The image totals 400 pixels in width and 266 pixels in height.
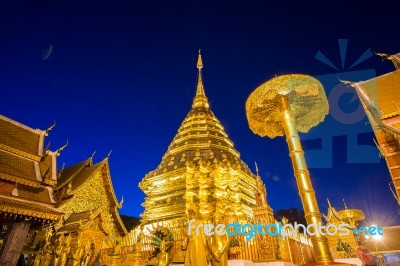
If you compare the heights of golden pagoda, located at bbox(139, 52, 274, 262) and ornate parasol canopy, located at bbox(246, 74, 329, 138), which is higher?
golden pagoda, located at bbox(139, 52, 274, 262)

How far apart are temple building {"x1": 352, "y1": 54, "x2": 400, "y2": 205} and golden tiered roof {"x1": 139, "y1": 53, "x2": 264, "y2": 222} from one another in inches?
305

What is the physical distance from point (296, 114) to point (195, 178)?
34.1ft

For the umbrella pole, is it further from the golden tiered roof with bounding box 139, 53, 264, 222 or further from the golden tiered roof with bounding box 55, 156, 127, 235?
the golden tiered roof with bounding box 55, 156, 127, 235

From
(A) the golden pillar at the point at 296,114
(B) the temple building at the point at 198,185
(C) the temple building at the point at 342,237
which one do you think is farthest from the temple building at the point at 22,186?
(C) the temple building at the point at 342,237

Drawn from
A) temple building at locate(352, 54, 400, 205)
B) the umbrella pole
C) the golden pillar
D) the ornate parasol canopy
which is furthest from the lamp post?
the umbrella pole

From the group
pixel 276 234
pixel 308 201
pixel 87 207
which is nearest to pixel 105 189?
pixel 87 207

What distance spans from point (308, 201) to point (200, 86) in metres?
23.4

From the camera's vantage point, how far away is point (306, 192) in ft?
12.9

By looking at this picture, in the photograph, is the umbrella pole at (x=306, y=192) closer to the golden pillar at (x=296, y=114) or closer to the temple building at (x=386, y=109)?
the golden pillar at (x=296, y=114)

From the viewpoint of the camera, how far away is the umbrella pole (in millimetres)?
3590

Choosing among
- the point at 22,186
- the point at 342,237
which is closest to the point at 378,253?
the point at 342,237

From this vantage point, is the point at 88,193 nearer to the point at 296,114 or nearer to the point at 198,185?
the point at 198,185

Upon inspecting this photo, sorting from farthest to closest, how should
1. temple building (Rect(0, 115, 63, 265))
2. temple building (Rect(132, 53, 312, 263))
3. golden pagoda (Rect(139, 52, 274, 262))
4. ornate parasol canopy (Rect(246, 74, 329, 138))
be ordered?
golden pagoda (Rect(139, 52, 274, 262)) < temple building (Rect(132, 53, 312, 263)) < temple building (Rect(0, 115, 63, 265)) < ornate parasol canopy (Rect(246, 74, 329, 138))

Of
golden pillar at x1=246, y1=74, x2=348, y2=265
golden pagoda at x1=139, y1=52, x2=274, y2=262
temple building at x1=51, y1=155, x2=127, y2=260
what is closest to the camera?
golden pillar at x1=246, y1=74, x2=348, y2=265
